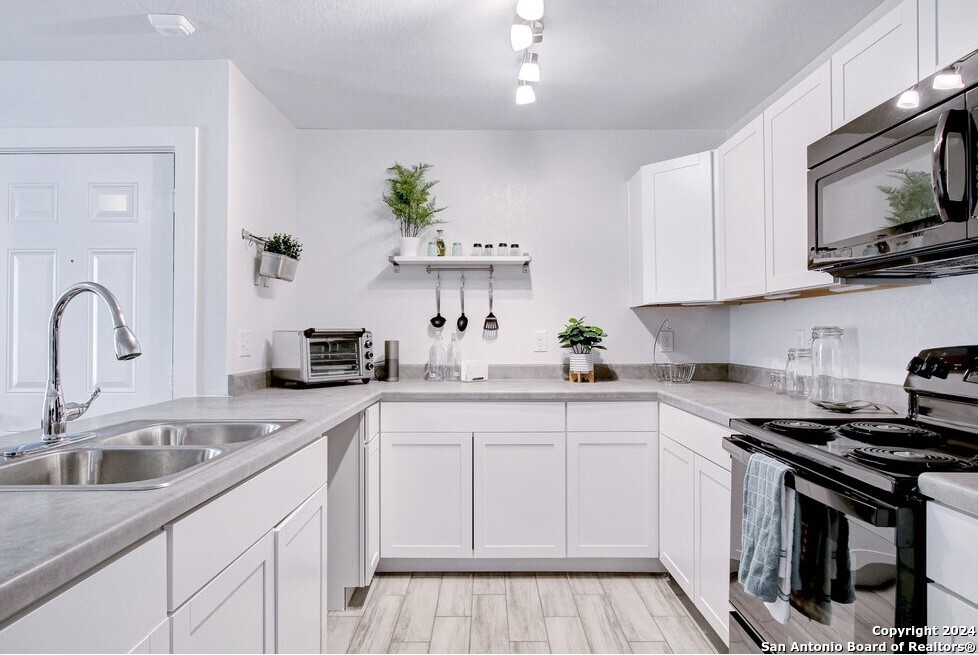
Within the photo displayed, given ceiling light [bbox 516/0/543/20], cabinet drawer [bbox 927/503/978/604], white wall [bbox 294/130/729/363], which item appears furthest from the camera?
white wall [bbox 294/130/729/363]

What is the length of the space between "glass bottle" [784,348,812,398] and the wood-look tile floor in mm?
1023

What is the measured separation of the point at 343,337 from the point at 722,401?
1.80 metres

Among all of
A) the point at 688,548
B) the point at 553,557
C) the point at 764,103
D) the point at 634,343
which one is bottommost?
the point at 553,557

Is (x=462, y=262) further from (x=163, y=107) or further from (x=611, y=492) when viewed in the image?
(x=163, y=107)

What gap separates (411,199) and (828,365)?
2.17 metres

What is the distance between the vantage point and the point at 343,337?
8.70 ft

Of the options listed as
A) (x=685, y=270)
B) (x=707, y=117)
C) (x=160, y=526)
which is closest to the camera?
(x=160, y=526)

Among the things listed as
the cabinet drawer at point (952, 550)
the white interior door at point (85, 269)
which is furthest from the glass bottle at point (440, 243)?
the cabinet drawer at point (952, 550)

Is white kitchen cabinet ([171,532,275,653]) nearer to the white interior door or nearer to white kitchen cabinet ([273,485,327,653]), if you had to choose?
white kitchen cabinet ([273,485,327,653])

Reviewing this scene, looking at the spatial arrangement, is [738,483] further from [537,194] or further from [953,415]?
[537,194]

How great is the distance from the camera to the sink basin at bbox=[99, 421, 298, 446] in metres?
1.45

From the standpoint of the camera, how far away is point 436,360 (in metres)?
3.01

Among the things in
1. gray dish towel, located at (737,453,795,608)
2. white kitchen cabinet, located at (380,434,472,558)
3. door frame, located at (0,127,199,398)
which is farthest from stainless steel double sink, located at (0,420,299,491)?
gray dish towel, located at (737,453,795,608)

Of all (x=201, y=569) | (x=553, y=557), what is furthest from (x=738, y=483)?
(x=201, y=569)
